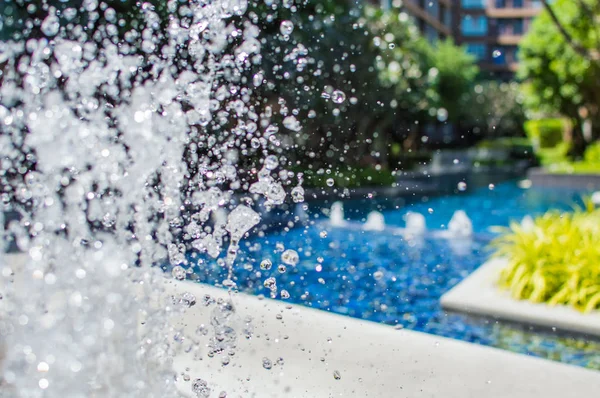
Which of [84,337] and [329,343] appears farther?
[329,343]

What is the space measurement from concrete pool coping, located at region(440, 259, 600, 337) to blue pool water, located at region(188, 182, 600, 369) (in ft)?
0.29

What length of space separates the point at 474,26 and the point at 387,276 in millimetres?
55543

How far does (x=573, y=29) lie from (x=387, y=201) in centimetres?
1369

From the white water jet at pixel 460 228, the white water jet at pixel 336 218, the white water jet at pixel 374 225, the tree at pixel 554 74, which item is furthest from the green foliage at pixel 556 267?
the tree at pixel 554 74

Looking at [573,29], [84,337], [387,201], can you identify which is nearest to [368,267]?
[84,337]

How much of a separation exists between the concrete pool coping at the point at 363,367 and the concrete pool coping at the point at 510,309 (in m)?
1.23

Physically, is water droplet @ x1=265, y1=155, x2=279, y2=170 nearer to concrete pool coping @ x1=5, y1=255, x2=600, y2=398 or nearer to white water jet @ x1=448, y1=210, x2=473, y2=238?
concrete pool coping @ x1=5, y1=255, x2=600, y2=398

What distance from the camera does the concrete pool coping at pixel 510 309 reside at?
4991mm

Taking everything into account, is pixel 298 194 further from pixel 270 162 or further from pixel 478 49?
pixel 478 49

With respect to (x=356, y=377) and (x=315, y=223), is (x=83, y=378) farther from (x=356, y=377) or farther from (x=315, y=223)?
(x=315, y=223)

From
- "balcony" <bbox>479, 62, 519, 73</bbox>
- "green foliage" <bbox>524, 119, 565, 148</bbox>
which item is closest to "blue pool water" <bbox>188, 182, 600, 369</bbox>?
"green foliage" <bbox>524, 119, 565, 148</bbox>

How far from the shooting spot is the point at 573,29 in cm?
2447

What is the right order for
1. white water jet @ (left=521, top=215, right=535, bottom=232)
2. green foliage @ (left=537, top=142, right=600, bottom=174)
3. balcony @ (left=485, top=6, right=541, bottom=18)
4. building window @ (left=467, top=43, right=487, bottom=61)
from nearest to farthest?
white water jet @ (left=521, top=215, right=535, bottom=232)
green foliage @ (left=537, top=142, right=600, bottom=174)
building window @ (left=467, top=43, right=487, bottom=61)
balcony @ (left=485, top=6, right=541, bottom=18)

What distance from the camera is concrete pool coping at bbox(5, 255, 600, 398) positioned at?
3.54 meters
